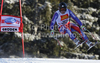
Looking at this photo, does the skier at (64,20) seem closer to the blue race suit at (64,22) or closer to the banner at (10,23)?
the blue race suit at (64,22)

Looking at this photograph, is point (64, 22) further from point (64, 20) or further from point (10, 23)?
point (10, 23)

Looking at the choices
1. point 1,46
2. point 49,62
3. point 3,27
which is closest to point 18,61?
point 49,62

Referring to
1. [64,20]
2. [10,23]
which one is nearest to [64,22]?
[64,20]

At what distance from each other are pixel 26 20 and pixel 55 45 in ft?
6.30

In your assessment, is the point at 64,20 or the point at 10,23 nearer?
the point at 10,23

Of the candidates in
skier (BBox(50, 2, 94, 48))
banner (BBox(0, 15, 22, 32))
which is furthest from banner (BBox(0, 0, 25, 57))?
skier (BBox(50, 2, 94, 48))

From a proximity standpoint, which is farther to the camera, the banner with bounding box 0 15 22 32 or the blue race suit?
the blue race suit

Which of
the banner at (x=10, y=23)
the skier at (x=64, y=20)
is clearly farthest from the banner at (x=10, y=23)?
the skier at (x=64, y=20)

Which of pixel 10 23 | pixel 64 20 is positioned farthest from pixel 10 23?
pixel 64 20

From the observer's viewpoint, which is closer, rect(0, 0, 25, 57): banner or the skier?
rect(0, 0, 25, 57): banner

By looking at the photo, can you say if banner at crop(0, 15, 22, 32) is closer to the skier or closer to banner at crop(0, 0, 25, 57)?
banner at crop(0, 0, 25, 57)

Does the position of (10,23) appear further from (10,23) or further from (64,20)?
(64,20)

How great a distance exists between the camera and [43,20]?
27.0ft

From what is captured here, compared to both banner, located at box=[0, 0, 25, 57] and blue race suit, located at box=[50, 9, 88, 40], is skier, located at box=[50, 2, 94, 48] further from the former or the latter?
banner, located at box=[0, 0, 25, 57]
